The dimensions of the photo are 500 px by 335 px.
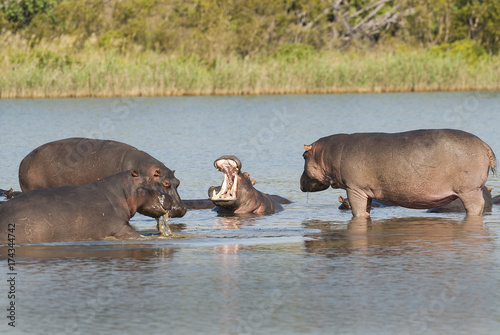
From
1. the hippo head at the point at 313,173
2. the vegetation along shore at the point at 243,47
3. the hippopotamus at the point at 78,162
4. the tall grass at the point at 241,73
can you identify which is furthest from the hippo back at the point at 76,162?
the tall grass at the point at 241,73

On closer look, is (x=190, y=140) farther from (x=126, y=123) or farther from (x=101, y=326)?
(x=101, y=326)

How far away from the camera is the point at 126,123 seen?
25.8 m

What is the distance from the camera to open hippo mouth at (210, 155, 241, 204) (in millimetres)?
10336

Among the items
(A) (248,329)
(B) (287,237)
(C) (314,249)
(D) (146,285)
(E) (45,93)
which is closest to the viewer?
(A) (248,329)

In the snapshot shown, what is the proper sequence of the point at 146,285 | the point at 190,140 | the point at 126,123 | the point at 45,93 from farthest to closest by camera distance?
the point at 45,93, the point at 126,123, the point at 190,140, the point at 146,285

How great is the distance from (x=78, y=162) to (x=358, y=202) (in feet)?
10.1

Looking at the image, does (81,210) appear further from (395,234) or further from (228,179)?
(228,179)

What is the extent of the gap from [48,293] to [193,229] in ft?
10.9

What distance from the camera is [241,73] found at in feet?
115

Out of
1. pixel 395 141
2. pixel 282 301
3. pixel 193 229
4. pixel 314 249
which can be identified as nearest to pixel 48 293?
pixel 282 301

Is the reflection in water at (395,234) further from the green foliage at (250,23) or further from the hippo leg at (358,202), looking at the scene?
the green foliage at (250,23)

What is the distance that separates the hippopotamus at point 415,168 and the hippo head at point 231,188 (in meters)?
1.16

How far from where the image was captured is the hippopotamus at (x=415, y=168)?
9.33 metres

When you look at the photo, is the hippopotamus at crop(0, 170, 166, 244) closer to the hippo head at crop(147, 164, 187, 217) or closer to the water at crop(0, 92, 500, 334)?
the hippo head at crop(147, 164, 187, 217)
